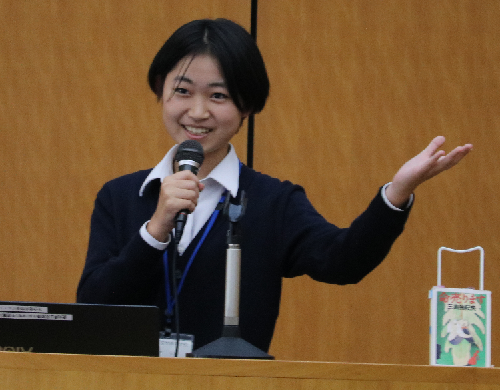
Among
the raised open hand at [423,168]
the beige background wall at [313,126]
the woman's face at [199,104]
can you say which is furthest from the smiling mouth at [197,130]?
the beige background wall at [313,126]

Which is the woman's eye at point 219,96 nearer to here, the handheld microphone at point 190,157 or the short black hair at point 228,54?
the short black hair at point 228,54

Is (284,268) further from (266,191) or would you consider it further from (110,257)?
(110,257)

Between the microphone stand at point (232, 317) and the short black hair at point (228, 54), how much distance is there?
0.43 meters

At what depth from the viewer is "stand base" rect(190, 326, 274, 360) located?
1047 millimetres

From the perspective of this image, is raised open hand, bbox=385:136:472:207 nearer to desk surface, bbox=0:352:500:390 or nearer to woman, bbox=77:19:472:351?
woman, bbox=77:19:472:351

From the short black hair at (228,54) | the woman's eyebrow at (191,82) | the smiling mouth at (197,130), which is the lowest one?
the smiling mouth at (197,130)

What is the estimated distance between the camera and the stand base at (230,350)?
1047 mm

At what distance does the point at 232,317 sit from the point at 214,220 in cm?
45

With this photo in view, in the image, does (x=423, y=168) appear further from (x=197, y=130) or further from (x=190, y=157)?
(x=197, y=130)

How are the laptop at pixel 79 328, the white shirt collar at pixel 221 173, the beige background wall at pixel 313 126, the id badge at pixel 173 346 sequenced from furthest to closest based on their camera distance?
the beige background wall at pixel 313 126
the white shirt collar at pixel 221 173
the id badge at pixel 173 346
the laptop at pixel 79 328

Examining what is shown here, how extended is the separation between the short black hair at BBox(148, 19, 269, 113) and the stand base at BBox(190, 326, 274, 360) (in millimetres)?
623

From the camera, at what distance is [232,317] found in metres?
1.12

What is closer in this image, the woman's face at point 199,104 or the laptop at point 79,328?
the laptop at point 79,328

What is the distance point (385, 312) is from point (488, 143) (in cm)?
72
